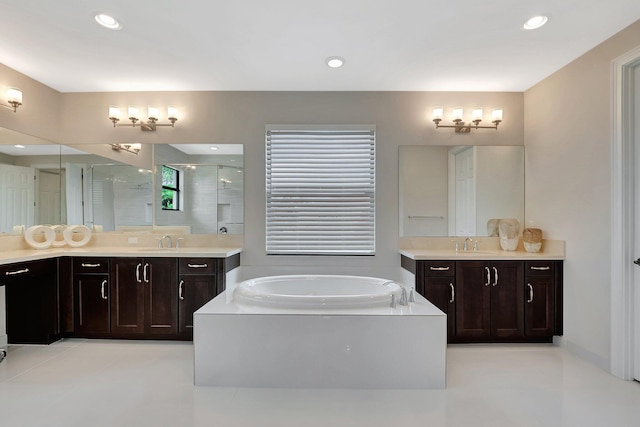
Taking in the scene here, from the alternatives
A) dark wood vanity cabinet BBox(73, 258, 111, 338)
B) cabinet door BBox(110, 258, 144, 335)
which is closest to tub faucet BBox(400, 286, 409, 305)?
cabinet door BBox(110, 258, 144, 335)

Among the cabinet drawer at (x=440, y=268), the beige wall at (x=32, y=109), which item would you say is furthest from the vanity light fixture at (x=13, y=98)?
the cabinet drawer at (x=440, y=268)

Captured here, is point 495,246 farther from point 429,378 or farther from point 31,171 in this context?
point 31,171

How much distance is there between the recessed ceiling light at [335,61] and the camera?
286cm

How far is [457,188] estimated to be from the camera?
11.7 feet

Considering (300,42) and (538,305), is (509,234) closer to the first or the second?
(538,305)

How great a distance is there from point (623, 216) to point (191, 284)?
3.42 metres

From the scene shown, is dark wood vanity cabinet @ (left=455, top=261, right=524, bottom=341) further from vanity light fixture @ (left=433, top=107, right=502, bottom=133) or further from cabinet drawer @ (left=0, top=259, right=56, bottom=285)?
cabinet drawer @ (left=0, top=259, right=56, bottom=285)

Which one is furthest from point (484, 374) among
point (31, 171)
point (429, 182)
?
point (31, 171)

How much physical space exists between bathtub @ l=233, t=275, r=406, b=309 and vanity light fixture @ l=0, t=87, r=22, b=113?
257cm

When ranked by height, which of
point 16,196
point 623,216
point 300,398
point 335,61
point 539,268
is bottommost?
point 300,398

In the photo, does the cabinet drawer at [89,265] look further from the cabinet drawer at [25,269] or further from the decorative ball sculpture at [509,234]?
the decorative ball sculpture at [509,234]

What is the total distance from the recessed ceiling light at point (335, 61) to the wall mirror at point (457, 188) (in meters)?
1.14

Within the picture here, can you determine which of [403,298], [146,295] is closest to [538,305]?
[403,298]

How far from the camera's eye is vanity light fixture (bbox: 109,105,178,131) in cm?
354
